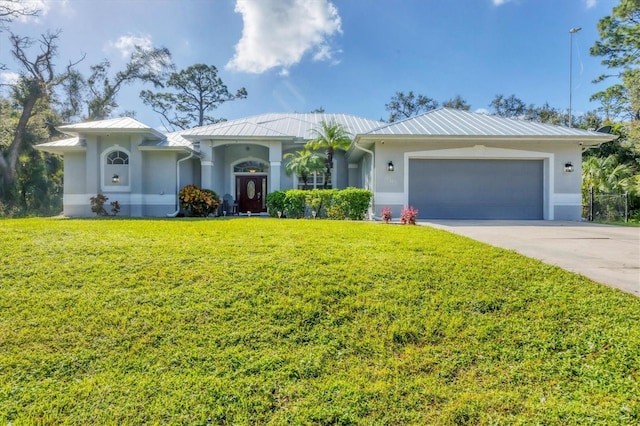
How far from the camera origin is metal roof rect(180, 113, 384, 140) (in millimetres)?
14047

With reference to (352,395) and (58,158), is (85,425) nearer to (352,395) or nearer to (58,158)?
(352,395)

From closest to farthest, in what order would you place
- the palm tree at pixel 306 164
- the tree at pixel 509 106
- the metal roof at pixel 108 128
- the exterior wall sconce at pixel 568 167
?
1. the exterior wall sconce at pixel 568 167
2. the metal roof at pixel 108 128
3. the palm tree at pixel 306 164
4. the tree at pixel 509 106

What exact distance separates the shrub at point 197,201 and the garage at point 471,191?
807cm

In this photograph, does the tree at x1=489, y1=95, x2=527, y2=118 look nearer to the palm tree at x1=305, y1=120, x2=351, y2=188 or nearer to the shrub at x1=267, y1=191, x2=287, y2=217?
the palm tree at x1=305, y1=120, x2=351, y2=188

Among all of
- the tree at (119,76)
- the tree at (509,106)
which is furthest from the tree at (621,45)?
the tree at (119,76)

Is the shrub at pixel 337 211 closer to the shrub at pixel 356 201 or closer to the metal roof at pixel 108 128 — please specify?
the shrub at pixel 356 201

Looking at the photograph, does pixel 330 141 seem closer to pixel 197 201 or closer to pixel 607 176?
pixel 197 201

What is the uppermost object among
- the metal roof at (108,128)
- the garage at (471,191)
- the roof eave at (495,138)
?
the metal roof at (108,128)

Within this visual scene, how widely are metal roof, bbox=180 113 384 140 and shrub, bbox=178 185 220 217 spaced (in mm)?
2253

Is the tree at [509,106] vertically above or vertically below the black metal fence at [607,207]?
above

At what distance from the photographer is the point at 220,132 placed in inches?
559

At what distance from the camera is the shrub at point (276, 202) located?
504 inches

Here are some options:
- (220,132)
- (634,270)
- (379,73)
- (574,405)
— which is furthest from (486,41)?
(574,405)

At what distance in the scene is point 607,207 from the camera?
14812mm
